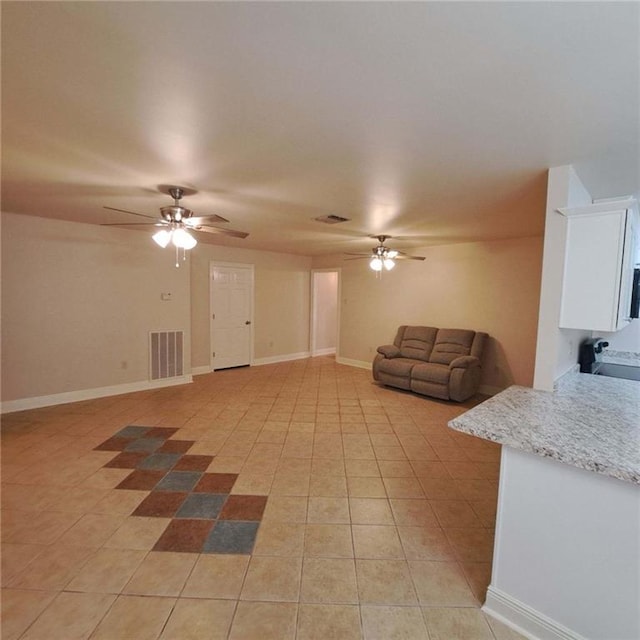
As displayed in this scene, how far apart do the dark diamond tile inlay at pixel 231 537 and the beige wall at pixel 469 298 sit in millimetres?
4287

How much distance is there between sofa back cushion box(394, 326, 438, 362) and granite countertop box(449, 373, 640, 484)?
315 centimetres

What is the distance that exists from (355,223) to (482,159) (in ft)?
6.37

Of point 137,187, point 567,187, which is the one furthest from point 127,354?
point 567,187

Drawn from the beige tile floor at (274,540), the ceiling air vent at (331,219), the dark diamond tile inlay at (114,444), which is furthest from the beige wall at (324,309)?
the dark diamond tile inlay at (114,444)

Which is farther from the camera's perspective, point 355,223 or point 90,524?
point 355,223

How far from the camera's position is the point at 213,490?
2502mm

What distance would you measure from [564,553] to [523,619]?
1.34 ft

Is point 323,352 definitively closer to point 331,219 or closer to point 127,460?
point 331,219

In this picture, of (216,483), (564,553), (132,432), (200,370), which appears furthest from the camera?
(200,370)

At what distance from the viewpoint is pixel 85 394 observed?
174 inches

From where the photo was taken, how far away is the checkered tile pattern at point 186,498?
2.00m

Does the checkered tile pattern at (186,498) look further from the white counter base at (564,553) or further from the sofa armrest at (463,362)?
the sofa armrest at (463,362)

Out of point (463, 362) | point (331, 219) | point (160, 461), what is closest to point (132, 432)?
point (160, 461)

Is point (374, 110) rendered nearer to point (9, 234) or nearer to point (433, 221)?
point (433, 221)
